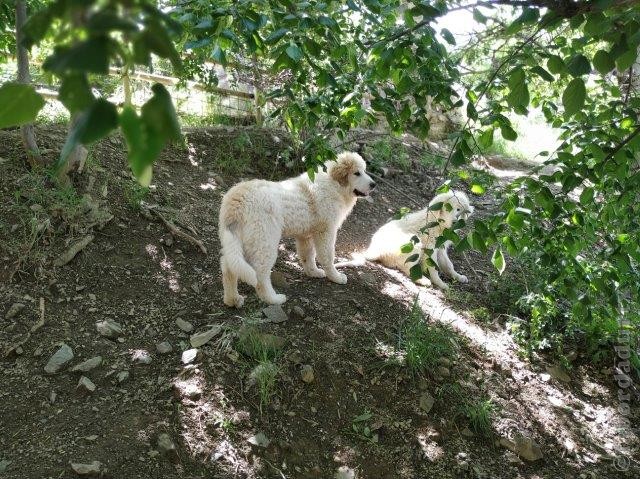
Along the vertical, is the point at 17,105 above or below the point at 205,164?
above

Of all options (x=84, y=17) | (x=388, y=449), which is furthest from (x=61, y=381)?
(x=84, y=17)

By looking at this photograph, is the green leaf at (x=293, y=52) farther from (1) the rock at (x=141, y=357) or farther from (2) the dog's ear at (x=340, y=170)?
(2) the dog's ear at (x=340, y=170)

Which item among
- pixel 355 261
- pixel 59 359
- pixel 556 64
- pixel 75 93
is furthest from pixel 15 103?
pixel 355 261

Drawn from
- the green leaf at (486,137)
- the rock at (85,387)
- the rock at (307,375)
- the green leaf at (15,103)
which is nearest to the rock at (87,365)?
the rock at (85,387)

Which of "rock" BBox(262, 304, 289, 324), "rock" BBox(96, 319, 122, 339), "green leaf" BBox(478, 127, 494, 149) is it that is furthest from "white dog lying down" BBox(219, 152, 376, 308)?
"green leaf" BBox(478, 127, 494, 149)

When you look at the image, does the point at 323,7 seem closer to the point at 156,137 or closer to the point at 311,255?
the point at 156,137

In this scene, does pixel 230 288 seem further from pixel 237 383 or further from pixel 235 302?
pixel 237 383

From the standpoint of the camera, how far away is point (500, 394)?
14.0 ft

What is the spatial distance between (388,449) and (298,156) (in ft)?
15.3

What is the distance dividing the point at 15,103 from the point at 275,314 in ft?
11.9

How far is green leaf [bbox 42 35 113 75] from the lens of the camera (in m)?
0.52

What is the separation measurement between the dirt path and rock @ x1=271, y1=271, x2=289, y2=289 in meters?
0.03

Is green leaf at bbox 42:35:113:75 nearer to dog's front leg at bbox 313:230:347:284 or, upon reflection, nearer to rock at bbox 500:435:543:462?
rock at bbox 500:435:543:462

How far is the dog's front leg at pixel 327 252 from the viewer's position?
16.8 ft
